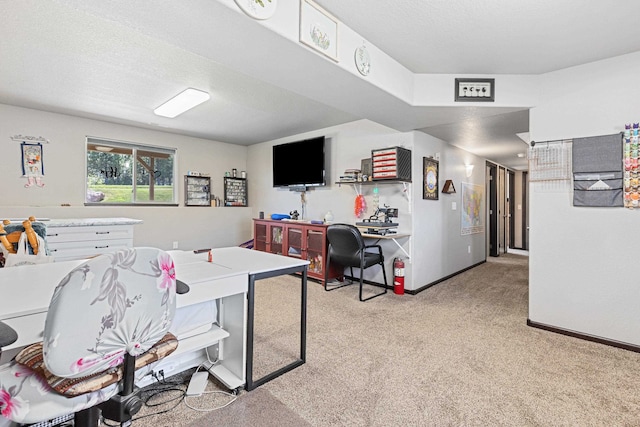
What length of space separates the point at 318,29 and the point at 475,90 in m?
1.80

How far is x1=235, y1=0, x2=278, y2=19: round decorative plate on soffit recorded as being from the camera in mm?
1563

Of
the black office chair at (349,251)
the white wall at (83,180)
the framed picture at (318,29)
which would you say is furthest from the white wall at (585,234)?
the white wall at (83,180)

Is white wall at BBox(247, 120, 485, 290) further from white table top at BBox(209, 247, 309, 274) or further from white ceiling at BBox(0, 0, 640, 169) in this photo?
white table top at BBox(209, 247, 309, 274)

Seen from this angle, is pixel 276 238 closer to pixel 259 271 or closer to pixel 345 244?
pixel 345 244

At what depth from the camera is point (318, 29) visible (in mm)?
1949

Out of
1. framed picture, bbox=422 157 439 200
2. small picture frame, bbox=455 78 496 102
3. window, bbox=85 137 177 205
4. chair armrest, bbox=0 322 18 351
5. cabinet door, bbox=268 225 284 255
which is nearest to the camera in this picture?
chair armrest, bbox=0 322 18 351

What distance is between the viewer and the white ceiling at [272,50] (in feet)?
5.90

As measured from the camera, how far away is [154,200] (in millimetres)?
5441

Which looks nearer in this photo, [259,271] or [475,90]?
[259,271]

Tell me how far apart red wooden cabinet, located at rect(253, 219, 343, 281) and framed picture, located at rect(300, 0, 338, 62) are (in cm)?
256

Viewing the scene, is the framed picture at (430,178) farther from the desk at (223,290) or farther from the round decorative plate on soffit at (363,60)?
the desk at (223,290)

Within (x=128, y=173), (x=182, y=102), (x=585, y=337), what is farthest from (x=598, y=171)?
(x=128, y=173)

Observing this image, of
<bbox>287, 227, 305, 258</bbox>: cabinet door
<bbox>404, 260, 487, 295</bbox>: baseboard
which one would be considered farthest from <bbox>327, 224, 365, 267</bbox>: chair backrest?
<bbox>404, 260, 487, 295</bbox>: baseboard

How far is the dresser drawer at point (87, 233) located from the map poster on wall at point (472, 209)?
17.4 feet
